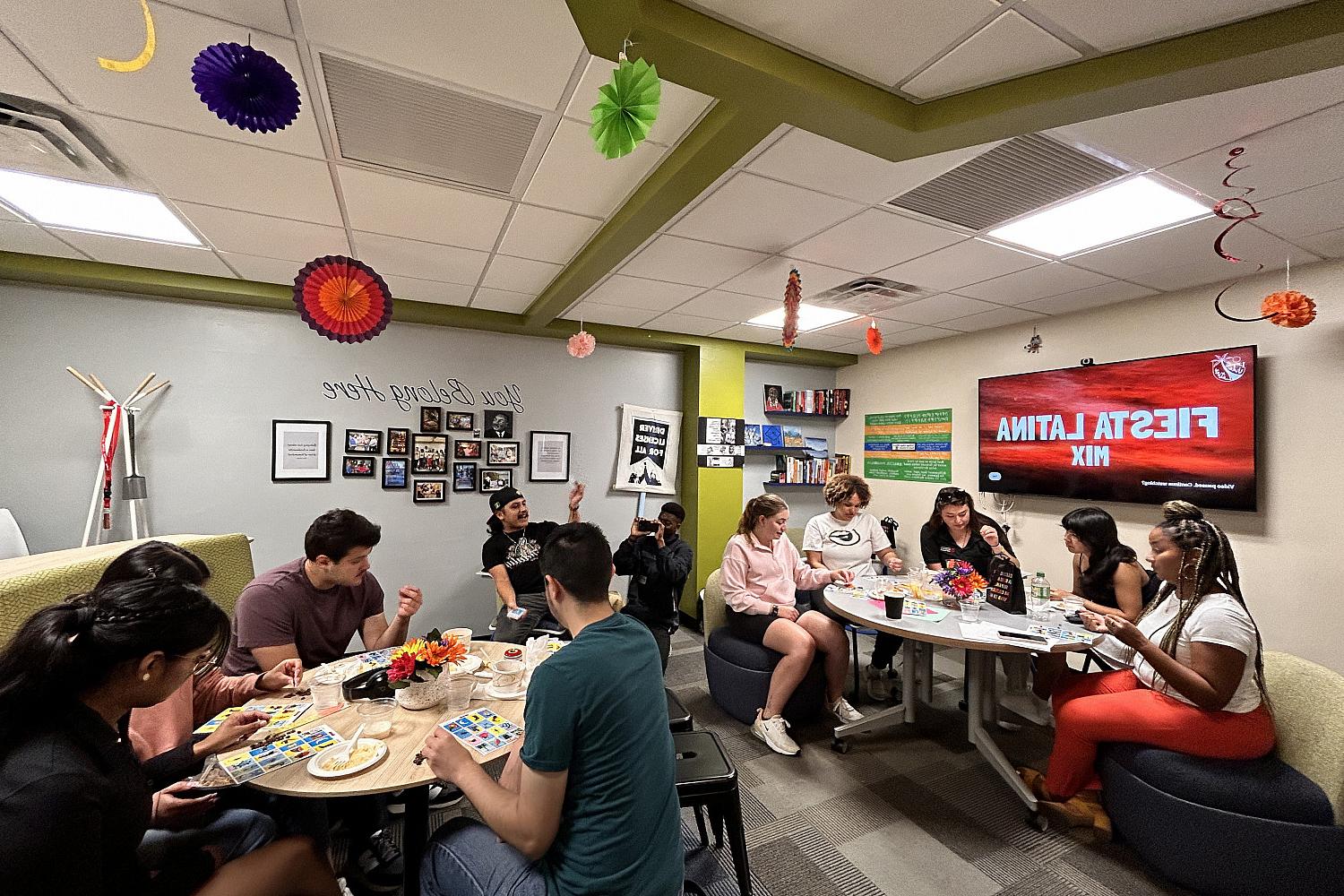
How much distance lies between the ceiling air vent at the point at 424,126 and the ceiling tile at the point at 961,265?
7.16 ft

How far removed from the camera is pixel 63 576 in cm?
210

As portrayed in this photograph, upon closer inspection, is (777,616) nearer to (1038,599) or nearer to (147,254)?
(1038,599)

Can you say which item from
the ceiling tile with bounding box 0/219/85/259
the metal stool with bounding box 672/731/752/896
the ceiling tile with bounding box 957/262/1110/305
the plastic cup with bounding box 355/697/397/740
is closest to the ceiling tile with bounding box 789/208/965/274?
the ceiling tile with bounding box 957/262/1110/305

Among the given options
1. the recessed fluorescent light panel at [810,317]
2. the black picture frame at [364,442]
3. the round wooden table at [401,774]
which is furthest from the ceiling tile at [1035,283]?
the black picture frame at [364,442]

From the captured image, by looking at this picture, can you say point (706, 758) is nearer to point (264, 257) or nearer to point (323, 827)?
point (323, 827)

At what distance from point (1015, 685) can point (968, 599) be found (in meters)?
1.03

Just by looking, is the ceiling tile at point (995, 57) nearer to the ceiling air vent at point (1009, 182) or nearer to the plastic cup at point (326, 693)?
the ceiling air vent at point (1009, 182)

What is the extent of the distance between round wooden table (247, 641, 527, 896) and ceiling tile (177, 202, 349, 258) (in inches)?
82.0

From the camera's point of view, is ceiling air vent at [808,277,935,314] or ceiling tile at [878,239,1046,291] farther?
ceiling air vent at [808,277,935,314]

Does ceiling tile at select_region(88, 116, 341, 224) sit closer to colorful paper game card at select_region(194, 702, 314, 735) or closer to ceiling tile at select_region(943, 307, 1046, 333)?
colorful paper game card at select_region(194, 702, 314, 735)

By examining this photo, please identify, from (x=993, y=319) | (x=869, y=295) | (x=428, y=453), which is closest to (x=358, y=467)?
(x=428, y=453)

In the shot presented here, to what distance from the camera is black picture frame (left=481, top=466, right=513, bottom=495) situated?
4.45m

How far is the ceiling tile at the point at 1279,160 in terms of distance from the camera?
1.72m

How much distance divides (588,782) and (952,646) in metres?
1.99
